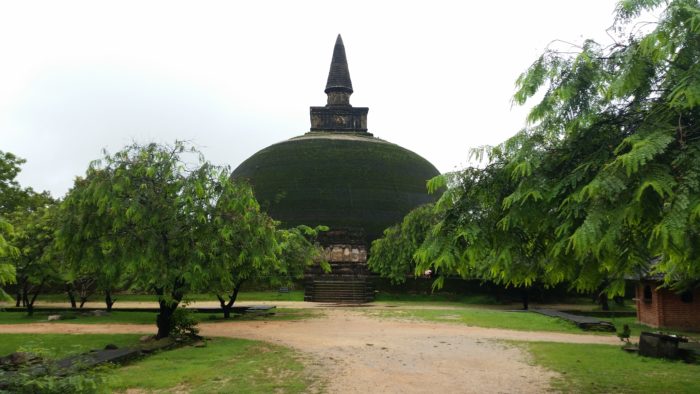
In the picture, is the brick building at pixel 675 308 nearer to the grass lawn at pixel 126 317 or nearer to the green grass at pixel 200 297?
the grass lawn at pixel 126 317

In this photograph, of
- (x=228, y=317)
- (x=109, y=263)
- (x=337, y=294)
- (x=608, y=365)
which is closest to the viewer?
(x=608, y=365)

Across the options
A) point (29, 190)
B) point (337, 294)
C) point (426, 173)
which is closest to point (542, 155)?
point (337, 294)

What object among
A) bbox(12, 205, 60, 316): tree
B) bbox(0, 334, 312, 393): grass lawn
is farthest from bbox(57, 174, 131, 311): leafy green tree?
bbox(12, 205, 60, 316): tree

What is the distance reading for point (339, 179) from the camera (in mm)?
49344

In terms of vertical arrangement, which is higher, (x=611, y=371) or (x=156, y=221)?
(x=156, y=221)

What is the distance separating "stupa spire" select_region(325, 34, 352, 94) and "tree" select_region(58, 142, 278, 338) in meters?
45.7

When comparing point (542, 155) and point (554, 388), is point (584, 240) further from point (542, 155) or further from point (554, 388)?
point (554, 388)

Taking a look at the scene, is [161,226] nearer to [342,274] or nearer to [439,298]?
[342,274]

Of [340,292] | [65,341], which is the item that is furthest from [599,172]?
[340,292]

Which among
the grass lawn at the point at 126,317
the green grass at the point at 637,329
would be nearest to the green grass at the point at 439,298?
the green grass at the point at 637,329

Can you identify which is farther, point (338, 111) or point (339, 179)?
point (338, 111)

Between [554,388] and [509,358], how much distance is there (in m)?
3.28

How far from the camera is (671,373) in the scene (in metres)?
10.1

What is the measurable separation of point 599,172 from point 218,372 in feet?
25.0
